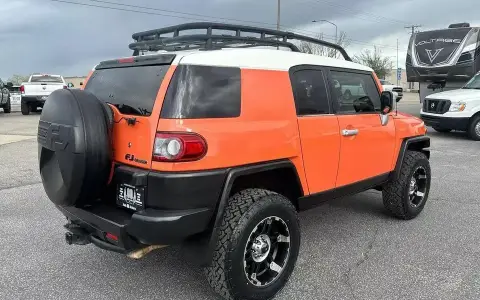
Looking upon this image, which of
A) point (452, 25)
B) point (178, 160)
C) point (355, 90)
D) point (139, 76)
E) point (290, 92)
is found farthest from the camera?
point (452, 25)

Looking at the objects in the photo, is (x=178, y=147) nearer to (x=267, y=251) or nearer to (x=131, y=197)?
(x=131, y=197)

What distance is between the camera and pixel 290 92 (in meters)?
3.22

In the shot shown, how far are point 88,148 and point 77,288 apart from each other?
4.02ft

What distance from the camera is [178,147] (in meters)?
2.53

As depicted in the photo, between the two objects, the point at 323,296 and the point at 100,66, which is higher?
the point at 100,66

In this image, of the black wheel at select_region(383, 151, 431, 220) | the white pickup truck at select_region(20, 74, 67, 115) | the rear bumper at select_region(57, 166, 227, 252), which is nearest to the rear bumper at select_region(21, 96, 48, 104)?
the white pickup truck at select_region(20, 74, 67, 115)

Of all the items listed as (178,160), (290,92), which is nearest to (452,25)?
(290,92)

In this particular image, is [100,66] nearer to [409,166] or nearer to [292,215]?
[292,215]

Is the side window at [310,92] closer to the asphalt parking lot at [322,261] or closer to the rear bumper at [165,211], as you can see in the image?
the rear bumper at [165,211]

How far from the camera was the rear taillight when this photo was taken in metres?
2.53

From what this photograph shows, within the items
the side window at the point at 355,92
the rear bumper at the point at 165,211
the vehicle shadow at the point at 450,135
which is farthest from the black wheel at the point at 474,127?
the rear bumper at the point at 165,211

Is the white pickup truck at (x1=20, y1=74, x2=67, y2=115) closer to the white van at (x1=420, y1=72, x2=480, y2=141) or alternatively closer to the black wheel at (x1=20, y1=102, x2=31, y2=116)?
the black wheel at (x1=20, y1=102, x2=31, y2=116)

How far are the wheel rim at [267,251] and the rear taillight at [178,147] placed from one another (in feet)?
2.34

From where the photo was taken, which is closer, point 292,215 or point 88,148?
point 88,148
